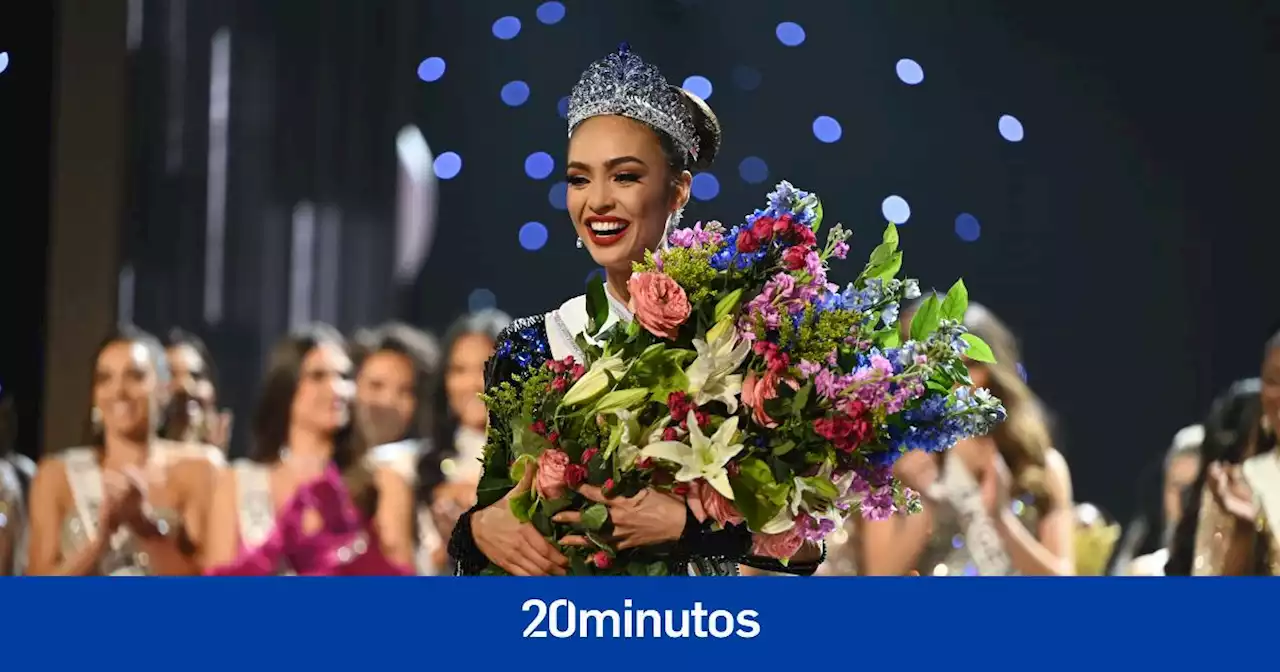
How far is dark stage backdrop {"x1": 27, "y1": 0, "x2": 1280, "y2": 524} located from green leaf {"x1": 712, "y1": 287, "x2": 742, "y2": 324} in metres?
2.34

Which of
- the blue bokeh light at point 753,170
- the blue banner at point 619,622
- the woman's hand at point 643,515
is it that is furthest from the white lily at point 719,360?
the blue bokeh light at point 753,170

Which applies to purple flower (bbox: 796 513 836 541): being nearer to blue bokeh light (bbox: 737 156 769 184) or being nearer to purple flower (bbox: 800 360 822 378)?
purple flower (bbox: 800 360 822 378)

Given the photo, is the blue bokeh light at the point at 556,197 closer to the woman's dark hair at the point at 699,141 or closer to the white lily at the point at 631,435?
the woman's dark hair at the point at 699,141

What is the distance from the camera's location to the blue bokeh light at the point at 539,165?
3.81 m

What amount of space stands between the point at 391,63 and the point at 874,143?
4.11 ft

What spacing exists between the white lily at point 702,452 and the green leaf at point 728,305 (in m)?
0.09

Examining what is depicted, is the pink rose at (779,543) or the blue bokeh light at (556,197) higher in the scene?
the blue bokeh light at (556,197)

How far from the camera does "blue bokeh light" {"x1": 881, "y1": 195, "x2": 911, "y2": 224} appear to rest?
3.71 metres

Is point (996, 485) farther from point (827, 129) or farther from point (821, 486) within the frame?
point (821, 486)

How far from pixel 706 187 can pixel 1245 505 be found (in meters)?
1.49

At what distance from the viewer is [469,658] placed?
1030mm

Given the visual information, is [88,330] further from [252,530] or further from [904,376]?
[904,376]

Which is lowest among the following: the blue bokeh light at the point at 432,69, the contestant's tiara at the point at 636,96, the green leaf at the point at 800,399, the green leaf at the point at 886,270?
the green leaf at the point at 800,399

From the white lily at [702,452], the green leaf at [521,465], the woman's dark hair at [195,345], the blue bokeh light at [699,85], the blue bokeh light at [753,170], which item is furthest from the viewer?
the woman's dark hair at [195,345]
